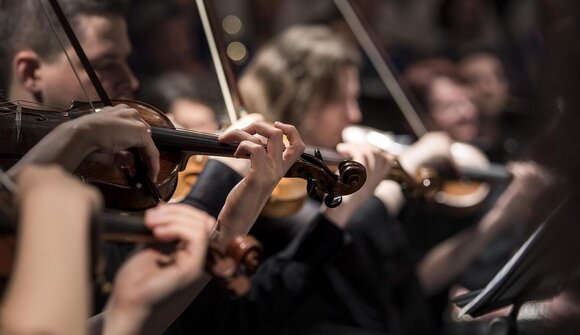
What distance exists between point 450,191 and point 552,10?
1.07 metres

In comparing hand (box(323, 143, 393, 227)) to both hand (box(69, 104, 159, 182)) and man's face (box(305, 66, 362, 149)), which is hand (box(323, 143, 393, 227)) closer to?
man's face (box(305, 66, 362, 149))

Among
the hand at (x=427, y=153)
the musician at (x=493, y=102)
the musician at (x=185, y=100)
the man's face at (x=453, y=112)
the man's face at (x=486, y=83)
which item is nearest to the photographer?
the musician at (x=185, y=100)

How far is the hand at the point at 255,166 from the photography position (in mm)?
1199

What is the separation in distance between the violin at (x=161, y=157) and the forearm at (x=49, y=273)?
198 mm

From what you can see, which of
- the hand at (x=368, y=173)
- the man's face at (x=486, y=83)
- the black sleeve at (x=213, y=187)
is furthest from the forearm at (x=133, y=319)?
the man's face at (x=486, y=83)

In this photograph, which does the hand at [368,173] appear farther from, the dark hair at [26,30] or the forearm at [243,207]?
the dark hair at [26,30]

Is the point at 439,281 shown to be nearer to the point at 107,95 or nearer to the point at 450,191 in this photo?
the point at 450,191

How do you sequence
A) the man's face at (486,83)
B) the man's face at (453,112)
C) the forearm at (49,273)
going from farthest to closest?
the man's face at (486,83), the man's face at (453,112), the forearm at (49,273)

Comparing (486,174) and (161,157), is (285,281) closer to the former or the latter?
(161,157)

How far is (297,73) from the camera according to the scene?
2.18 meters

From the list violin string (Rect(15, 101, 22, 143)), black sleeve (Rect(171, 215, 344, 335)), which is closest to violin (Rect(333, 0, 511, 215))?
black sleeve (Rect(171, 215, 344, 335))

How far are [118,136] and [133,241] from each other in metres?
0.13

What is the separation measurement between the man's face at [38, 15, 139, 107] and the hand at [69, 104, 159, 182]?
88mm

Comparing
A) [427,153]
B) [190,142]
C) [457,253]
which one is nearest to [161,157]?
[190,142]
